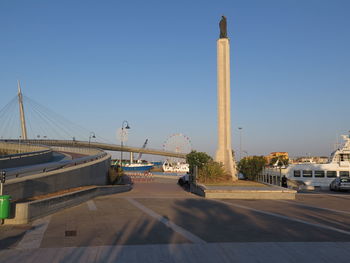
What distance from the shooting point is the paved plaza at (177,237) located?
7.21m

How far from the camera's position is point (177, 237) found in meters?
8.88

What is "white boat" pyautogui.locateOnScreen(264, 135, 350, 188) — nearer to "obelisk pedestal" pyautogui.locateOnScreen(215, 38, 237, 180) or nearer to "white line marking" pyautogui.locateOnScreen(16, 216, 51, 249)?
"obelisk pedestal" pyautogui.locateOnScreen(215, 38, 237, 180)

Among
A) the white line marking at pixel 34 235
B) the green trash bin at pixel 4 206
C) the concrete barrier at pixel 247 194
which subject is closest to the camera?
the white line marking at pixel 34 235

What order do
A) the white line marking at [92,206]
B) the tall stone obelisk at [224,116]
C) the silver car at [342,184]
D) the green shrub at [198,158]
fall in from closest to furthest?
the white line marking at [92,206] < the silver car at [342,184] < the green shrub at [198,158] < the tall stone obelisk at [224,116]

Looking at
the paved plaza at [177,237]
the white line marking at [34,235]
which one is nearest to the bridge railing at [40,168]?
the paved plaza at [177,237]

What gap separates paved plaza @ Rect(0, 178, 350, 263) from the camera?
7.21 m

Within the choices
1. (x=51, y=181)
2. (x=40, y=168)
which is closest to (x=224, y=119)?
(x=51, y=181)

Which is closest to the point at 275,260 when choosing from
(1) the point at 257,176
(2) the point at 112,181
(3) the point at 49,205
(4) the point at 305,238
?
(4) the point at 305,238

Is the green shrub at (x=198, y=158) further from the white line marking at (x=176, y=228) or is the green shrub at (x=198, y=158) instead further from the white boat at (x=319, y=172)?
the white line marking at (x=176, y=228)

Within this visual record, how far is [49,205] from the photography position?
1219 centimetres

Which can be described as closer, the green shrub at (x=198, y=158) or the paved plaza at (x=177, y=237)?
the paved plaza at (x=177, y=237)

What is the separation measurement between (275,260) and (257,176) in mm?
33195

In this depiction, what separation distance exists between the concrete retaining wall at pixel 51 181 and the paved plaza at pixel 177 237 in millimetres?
1398

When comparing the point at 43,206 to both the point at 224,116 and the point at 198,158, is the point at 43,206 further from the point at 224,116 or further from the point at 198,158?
the point at 224,116
